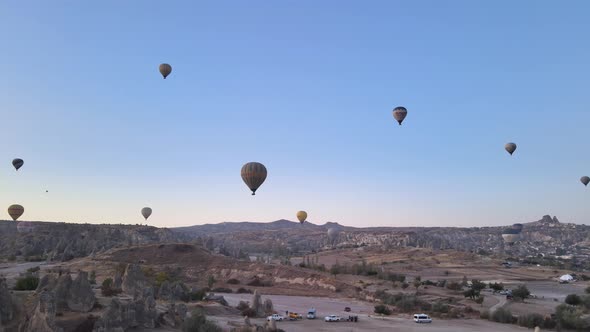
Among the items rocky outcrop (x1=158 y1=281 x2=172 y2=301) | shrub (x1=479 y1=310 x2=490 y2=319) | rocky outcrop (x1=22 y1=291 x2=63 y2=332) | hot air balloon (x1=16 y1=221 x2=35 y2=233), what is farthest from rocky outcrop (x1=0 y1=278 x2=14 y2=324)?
hot air balloon (x1=16 y1=221 x2=35 y2=233)

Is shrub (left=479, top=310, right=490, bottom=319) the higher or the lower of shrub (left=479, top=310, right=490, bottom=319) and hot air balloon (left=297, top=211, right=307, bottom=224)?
the lower

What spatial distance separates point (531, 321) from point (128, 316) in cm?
3074

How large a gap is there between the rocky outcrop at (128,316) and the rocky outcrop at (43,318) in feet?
9.97

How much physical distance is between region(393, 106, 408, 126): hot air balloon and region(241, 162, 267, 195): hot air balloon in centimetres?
1592

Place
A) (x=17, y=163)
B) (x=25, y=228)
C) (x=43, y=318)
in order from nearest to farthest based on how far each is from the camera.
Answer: (x=43, y=318), (x=17, y=163), (x=25, y=228)

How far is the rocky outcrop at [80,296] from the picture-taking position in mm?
27250

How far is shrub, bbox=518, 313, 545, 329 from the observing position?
39.1 metres

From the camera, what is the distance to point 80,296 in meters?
27.6

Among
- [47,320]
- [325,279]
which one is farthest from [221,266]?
[47,320]

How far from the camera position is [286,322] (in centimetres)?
3872

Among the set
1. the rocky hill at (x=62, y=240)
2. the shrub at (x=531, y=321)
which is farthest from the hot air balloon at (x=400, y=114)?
the rocky hill at (x=62, y=240)

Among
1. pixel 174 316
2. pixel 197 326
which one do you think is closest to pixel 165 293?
pixel 174 316

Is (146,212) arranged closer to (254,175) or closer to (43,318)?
(254,175)

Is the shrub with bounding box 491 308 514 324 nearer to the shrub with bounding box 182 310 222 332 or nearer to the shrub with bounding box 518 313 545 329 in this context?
the shrub with bounding box 518 313 545 329
